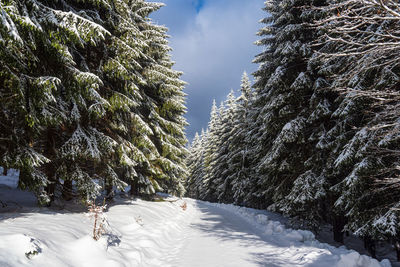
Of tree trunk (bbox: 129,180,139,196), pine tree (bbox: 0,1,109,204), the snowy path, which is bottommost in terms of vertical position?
the snowy path

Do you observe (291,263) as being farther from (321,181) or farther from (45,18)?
(45,18)

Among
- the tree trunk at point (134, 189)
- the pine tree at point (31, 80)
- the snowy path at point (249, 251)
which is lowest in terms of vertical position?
the snowy path at point (249, 251)

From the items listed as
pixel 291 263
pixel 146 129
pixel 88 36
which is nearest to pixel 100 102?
pixel 88 36

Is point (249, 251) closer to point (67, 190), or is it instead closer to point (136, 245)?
point (136, 245)

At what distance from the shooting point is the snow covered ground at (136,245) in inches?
142

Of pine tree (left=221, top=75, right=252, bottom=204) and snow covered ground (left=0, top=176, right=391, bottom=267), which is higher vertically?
pine tree (left=221, top=75, right=252, bottom=204)

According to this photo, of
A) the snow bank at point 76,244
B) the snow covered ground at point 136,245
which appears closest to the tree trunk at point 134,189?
the snow covered ground at point 136,245

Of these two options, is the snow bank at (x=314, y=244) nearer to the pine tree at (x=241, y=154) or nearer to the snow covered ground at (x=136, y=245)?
the snow covered ground at (x=136, y=245)

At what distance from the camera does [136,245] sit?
230 inches

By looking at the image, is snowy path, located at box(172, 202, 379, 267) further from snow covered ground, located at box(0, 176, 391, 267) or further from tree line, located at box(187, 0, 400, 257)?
tree line, located at box(187, 0, 400, 257)

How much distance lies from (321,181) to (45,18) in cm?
1005

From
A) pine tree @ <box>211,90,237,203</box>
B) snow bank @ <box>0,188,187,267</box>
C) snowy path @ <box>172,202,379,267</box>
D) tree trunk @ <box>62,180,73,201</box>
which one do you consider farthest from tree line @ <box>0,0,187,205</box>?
pine tree @ <box>211,90,237,203</box>

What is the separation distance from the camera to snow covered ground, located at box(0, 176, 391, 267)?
3598mm

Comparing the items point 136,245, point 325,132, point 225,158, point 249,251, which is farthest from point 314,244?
point 225,158
